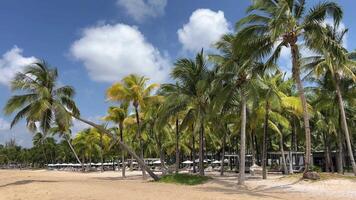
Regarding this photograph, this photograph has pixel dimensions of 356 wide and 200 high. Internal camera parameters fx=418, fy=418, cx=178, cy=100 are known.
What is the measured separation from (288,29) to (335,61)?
3514mm

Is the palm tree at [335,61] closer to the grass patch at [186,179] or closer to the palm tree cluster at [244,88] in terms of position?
the palm tree cluster at [244,88]

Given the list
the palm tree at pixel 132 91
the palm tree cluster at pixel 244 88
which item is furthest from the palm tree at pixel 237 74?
the palm tree at pixel 132 91

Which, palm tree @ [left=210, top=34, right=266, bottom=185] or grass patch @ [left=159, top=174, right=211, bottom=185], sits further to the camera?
grass patch @ [left=159, top=174, right=211, bottom=185]

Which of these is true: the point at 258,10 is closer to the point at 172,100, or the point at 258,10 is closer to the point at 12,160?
the point at 172,100

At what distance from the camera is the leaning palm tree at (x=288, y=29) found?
21.2 metres

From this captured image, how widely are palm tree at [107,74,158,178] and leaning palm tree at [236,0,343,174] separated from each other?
12.5 m

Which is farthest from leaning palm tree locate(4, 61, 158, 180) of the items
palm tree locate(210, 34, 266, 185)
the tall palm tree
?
palm tree locate(210, 34, 266, 185)

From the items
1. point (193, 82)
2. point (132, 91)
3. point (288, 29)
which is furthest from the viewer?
point (132, 91)

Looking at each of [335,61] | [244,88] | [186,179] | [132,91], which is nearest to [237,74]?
[244,88]

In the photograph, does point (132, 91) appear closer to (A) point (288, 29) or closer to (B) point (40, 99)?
(B) point (40, 99)

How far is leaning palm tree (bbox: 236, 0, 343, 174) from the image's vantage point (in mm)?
21203

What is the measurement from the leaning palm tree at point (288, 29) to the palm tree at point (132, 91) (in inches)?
492

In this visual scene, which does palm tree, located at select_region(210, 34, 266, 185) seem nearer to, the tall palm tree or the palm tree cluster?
the palm tree cluster

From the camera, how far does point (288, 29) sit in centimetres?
2130
